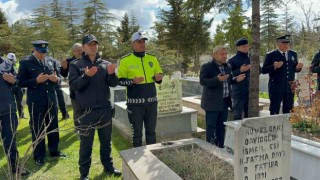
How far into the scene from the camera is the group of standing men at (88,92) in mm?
4004

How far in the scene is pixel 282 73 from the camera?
5.70 meters

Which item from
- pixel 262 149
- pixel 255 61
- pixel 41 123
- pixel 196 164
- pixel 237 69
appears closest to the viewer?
pixel 262 149

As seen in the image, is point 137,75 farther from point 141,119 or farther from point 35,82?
point 35,82

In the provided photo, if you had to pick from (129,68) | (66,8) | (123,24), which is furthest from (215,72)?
(123,24)

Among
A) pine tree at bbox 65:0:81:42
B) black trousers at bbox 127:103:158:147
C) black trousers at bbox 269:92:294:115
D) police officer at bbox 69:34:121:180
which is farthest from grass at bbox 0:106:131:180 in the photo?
pine tree at bbox 65:0:81:42

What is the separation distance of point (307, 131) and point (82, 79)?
122 inches

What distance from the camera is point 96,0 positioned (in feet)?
91.8

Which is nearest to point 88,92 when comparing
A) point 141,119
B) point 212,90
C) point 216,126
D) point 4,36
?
point 141,119

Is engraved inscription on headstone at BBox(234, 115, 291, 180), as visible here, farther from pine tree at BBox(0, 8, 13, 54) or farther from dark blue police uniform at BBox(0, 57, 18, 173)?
pine tree at BBox(0, 8, 13, 54)

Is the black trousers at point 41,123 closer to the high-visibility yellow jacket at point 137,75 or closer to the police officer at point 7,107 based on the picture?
the police officer at point 7,107

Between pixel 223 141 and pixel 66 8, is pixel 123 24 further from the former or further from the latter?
pixel 223 141

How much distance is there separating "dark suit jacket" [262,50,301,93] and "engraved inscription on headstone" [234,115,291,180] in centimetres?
335

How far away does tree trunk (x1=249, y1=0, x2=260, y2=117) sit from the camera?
16.9ft

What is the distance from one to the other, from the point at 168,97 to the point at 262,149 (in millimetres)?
3947
